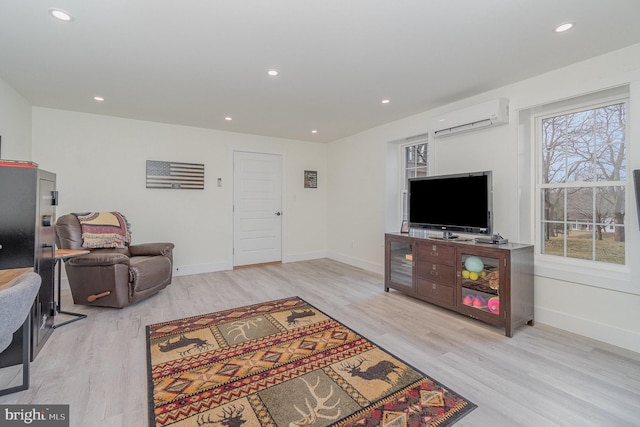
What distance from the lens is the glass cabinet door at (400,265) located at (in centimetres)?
348

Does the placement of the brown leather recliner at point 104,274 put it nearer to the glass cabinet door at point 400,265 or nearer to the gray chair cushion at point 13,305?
the gray chair cushion at point 13,305

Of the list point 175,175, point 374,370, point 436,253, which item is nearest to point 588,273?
point 436,253

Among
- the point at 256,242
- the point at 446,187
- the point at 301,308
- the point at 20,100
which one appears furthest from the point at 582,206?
the point at 20,100

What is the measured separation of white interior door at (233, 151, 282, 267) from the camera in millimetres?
5164

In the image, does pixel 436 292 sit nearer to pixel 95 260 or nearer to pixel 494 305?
pixel 494 305

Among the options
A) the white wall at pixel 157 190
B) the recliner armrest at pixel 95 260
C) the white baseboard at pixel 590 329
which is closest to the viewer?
the white baseboard at pixel 590 329

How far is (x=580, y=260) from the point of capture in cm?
269

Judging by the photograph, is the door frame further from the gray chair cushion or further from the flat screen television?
the gray chair cushion

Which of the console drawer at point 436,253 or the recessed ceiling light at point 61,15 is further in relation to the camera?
the console drawer at point 436,253

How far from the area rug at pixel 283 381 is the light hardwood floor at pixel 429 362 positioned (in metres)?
0.13

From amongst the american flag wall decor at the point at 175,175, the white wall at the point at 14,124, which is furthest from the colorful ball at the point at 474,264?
the white wall at the point at 14,124

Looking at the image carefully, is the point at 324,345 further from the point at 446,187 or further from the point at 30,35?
the point at 30,35

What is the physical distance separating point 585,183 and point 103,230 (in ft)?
16.9

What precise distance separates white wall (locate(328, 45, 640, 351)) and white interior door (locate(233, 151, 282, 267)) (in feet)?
5.86
